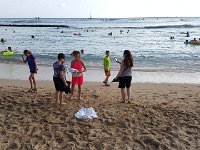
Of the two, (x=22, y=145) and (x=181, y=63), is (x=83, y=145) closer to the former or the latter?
(x=22, y=145)

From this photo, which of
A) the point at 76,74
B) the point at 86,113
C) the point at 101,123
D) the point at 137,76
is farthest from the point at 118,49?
the point at 101,123

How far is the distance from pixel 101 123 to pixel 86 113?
54cm

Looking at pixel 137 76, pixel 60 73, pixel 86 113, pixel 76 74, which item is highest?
pixel 60 73

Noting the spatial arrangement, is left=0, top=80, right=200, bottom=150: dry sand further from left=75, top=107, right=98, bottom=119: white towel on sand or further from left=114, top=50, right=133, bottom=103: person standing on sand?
left=114, top=50, right=133, bottom=103: person standing on sand

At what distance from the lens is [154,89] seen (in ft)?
38.3

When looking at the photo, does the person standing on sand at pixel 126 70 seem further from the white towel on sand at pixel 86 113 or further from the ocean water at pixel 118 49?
the ocean water at pixel 118 49

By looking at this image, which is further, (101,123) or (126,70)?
(126,70)

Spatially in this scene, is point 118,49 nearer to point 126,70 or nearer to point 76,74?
point 126,70

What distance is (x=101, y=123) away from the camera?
714 cm

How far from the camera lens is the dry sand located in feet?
20.4

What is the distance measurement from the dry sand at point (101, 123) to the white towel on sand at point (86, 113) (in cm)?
14

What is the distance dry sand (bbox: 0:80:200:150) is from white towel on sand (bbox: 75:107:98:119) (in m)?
0.14

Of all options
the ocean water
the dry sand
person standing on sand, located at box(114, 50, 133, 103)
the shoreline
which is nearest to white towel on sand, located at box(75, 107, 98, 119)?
the dry sand

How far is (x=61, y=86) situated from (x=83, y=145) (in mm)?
2431
